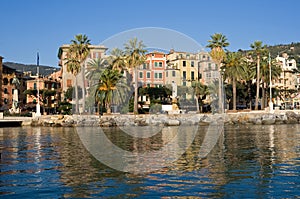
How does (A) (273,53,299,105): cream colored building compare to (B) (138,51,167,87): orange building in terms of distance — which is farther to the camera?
(A) (273,53,299,105): cream colored building

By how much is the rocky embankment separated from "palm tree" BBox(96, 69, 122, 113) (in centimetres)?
716

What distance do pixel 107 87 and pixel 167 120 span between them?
14376 mm

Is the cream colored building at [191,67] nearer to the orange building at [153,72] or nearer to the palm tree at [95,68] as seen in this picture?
the orange building at [153,72]

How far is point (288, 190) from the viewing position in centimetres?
1455

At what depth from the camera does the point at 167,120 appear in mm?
64688

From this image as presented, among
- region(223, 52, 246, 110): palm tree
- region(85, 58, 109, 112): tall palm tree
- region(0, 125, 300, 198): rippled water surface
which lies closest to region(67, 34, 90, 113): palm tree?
region(85, 58, 109, 112): tall palm tree

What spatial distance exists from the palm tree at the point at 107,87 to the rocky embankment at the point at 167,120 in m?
7.16

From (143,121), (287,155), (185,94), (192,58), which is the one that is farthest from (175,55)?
(287,155)

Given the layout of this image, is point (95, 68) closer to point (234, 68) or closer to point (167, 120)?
point (167, 120)

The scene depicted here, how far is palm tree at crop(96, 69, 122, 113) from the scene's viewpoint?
73.9m

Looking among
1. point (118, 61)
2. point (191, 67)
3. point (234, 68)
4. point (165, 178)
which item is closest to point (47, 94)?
point (118, 61)

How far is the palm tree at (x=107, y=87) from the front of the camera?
242 ft

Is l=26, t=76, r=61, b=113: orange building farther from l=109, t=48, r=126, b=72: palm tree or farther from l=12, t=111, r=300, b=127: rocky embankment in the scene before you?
l=12, t=111, r=300, b=127: rocky embankment

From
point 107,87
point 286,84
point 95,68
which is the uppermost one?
point 95,68
